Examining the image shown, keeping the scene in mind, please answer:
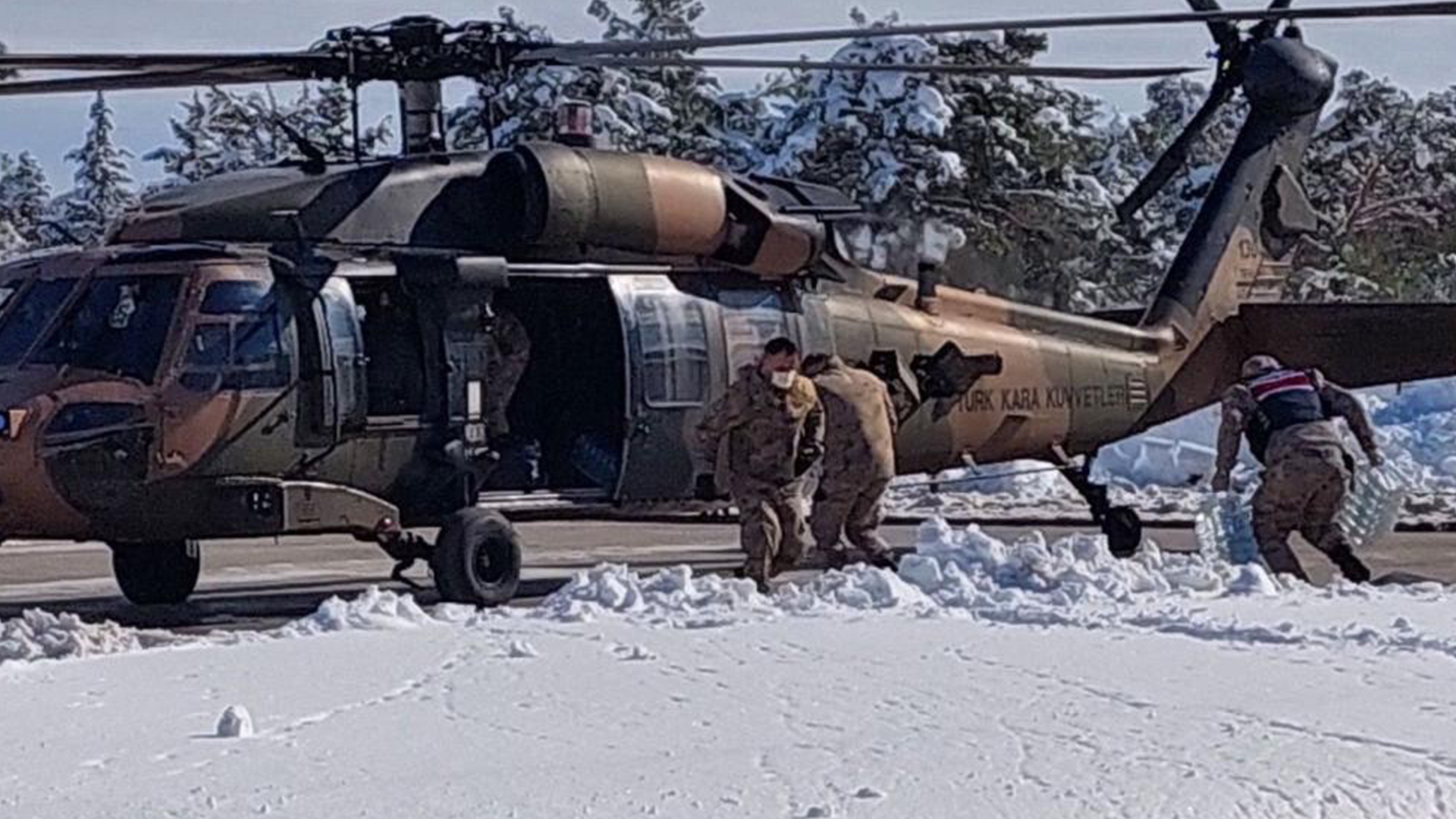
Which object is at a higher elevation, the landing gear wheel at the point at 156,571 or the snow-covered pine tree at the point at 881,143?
the snow-covered pine tree at the point at 881,143

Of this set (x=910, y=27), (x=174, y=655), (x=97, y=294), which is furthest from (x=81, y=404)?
(x=910, y=27)

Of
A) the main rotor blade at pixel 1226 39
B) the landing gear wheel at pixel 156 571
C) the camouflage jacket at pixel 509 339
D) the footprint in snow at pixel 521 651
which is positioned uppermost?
the main rotor blade at pixel 1226 39

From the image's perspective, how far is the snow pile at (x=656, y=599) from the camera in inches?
384

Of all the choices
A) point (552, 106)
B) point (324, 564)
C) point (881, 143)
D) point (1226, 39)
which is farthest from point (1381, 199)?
point (324, 564)

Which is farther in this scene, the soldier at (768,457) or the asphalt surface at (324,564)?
the asphalt surface at (324,564)

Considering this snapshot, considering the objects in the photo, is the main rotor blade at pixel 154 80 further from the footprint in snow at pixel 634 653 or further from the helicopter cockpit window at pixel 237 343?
the footprint in snow at pixel 634 653

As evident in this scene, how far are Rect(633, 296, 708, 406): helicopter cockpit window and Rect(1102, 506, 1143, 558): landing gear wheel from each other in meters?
4.04

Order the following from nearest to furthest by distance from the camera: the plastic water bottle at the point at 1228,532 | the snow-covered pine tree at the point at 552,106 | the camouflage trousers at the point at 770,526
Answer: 1. the camouflage trousers at the point at 770,526
2. the plastic water bottle at the point at 1228,532
3. the snow-covered pine tree at the point at 552,106

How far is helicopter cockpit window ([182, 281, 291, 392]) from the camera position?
41.0 feet

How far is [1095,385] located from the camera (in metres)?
17.5

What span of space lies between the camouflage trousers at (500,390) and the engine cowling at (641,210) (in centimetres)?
83

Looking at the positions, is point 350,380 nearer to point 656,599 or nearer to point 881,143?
point 656,599

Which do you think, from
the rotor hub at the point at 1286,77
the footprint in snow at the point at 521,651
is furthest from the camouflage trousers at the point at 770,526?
the rotor hub at the point at 1286,77

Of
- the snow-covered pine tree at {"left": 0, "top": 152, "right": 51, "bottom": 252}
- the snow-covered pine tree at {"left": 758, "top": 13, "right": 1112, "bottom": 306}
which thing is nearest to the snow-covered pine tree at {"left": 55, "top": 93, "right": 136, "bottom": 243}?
the snow-covered pine tree at {"left": 0, "top": 152, "right": 51, "bottom": 252}
